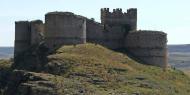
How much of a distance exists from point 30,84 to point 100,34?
2148cm

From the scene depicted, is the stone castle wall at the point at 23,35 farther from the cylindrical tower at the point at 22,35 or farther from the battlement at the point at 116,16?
the battlement at the point at 116,16

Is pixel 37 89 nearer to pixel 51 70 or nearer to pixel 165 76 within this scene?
pixel 51 70

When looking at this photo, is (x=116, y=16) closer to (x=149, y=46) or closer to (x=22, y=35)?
(x=149, y=46)

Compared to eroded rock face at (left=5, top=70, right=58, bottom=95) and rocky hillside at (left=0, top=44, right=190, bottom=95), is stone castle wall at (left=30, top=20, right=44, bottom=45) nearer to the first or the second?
rocky hillside at (left=0, top=44, right=190, bottom=95)

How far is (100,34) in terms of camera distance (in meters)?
91.6

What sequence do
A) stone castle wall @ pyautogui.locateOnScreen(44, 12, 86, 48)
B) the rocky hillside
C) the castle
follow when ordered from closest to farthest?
the rocky hillside, stone castle wall @ pyautogui.locateOnScreen(44, 12, 86, 48), the castle

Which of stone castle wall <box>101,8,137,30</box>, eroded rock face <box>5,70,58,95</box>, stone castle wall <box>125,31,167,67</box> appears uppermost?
stone castle wall <box>101,8,137,30</box>

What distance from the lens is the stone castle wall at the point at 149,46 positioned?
90.6 metres

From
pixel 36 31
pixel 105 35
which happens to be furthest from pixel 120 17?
pixel 36 31

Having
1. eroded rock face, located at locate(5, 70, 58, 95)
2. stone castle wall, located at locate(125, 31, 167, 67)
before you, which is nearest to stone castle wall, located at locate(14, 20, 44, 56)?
stone castle wall, located at locate(125, 31, 167, 67)

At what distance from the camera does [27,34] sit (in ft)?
315

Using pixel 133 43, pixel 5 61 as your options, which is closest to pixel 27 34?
pixel 5 61

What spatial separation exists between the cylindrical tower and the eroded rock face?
48.6 feet

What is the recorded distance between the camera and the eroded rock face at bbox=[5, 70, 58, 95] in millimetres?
70500
